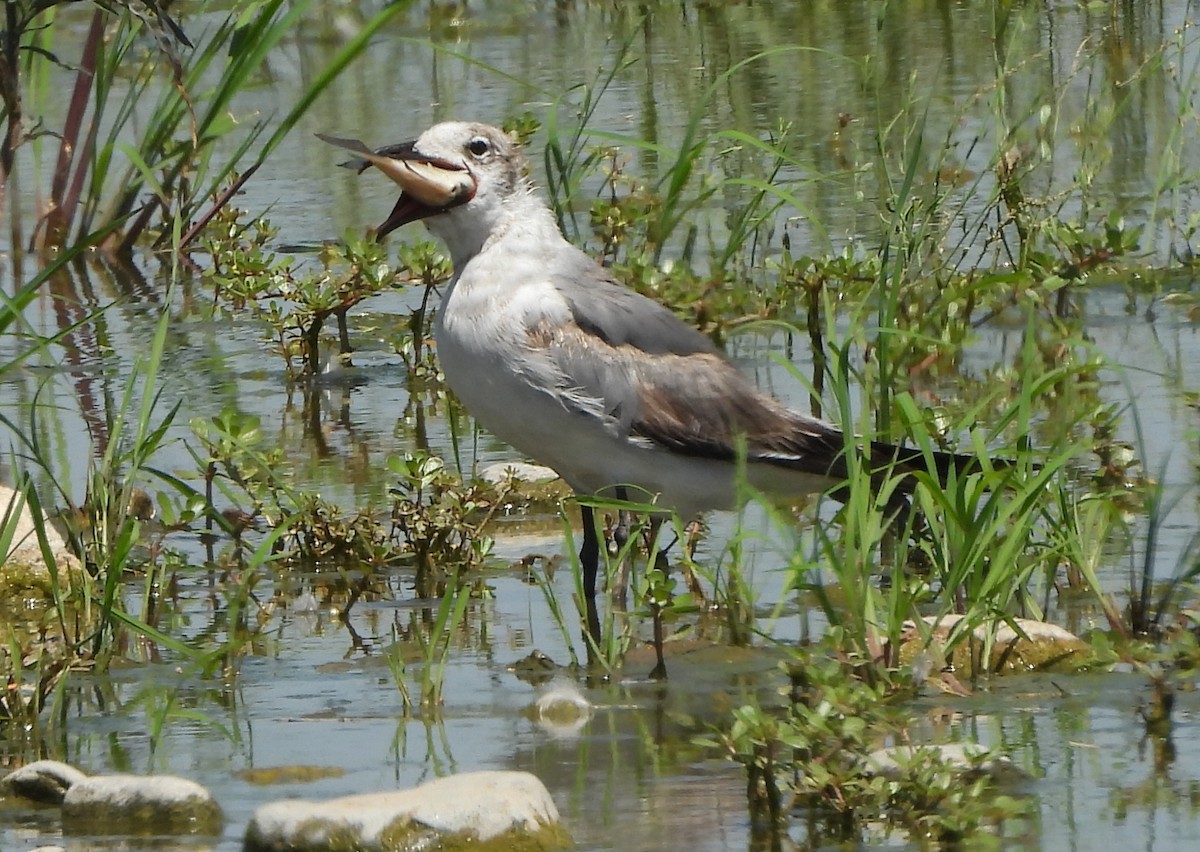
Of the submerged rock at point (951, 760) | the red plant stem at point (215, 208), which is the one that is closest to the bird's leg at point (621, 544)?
the submerged rock at point (951, 760)

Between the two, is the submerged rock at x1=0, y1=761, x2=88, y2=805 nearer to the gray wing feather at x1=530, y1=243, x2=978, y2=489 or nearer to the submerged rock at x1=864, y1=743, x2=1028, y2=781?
the submerged rock at x1=864, y1=743, x2=1028, y2=781

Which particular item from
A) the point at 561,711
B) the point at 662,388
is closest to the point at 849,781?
the point at 561,711

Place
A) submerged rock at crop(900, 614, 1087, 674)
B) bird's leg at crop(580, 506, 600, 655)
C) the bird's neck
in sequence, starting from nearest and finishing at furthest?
submerged rock at crop(900, 614, 1087, 674), bird's leg at crop(580, 506, 600, 655), the bird's neck

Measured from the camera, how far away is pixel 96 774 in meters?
4.30

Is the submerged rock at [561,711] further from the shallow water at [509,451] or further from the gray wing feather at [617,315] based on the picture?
the gray wing feather at [617,315]

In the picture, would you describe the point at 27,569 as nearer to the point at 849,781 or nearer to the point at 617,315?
the point at 617,315

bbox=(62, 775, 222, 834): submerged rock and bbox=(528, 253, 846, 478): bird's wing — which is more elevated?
bbox=(528, 253, 846, 478): bird's wing

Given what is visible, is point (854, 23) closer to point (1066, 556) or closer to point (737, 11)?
point (737, 11)

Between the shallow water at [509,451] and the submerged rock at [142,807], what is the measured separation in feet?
0.28

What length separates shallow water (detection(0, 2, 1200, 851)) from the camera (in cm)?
409

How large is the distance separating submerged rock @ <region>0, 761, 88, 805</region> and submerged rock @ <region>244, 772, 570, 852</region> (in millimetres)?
481

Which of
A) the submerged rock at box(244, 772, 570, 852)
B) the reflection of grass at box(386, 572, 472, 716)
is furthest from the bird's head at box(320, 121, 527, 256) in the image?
the submerged rock at box(244, 772, 570, 852)

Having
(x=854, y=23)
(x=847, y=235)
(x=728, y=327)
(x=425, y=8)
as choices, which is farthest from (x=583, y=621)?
(x=425, y=8)

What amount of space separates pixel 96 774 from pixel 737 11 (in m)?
10.1
